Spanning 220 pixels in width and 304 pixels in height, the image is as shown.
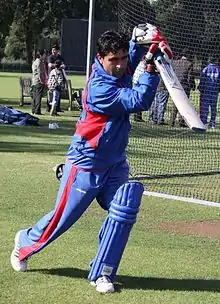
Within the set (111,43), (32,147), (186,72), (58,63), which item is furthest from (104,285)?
(58,63)

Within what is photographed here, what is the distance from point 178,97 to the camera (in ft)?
16.8

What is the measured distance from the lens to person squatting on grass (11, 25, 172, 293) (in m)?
5.25

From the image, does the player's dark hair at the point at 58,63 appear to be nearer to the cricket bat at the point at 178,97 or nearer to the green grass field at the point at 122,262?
the green grass field at the point at 122,262

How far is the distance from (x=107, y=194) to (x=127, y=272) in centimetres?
86

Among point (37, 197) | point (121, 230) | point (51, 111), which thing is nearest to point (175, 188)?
point (37, 197)

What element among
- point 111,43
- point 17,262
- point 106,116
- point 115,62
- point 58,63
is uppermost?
point 111,43

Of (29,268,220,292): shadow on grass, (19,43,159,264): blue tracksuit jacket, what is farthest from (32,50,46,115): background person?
(19,43,159,264): blue tracksuit jacket

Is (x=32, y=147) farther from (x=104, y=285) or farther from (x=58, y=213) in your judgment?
(x=104, y=285)

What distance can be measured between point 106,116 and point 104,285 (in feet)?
4.17

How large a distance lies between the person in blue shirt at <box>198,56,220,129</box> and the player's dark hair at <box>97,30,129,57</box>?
9420 millimetres

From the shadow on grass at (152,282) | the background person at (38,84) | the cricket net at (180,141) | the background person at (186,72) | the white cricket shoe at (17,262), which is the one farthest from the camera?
the background person at (38,84)

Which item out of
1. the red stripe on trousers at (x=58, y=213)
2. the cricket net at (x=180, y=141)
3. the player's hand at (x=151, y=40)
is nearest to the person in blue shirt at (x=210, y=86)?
the cricket net at (x=180, y=141)

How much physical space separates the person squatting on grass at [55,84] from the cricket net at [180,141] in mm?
4956

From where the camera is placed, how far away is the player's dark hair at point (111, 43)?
5.25m
